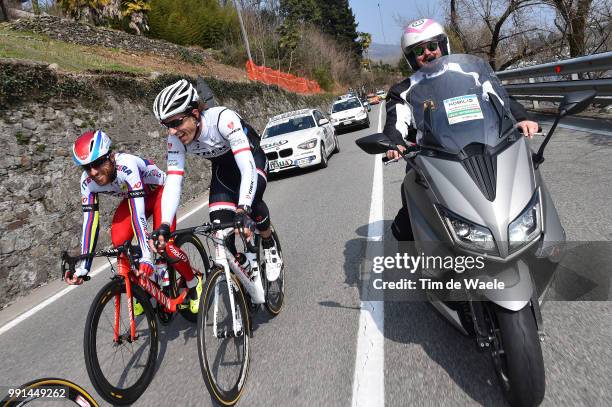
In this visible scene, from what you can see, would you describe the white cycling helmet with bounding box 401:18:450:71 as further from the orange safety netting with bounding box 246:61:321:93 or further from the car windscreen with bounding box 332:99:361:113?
the orange safety netting with bounding box 246:61:321:93

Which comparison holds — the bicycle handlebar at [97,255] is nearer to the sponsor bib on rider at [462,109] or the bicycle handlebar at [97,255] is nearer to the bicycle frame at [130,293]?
the bicycle frame at [130,293]

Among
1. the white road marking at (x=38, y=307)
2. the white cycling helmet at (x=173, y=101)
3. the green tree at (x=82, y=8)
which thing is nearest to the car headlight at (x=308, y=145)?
the white road marking at (x=38, y=307)

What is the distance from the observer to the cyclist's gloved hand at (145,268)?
11.2 feet

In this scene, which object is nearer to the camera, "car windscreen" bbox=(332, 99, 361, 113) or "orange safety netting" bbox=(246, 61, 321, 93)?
"car windscreen" bbox=(332, 99, 361, 113)

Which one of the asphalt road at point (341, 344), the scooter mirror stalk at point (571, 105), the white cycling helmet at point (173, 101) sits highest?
the white cycling helmet at point (173, 101)

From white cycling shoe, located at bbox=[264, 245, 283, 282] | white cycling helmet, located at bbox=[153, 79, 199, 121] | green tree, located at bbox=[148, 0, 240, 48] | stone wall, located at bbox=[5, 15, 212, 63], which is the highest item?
green tree, located at bbox=[148, 0, 240, 48]

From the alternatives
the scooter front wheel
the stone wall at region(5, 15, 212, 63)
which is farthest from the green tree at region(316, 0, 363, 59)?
the scooter front wheel

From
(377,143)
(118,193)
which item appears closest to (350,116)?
(118,193)

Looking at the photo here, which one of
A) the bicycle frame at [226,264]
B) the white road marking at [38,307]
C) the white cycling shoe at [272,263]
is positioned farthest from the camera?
the white road marking at [38,307]

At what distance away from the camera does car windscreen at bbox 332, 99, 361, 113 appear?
23.2 metres

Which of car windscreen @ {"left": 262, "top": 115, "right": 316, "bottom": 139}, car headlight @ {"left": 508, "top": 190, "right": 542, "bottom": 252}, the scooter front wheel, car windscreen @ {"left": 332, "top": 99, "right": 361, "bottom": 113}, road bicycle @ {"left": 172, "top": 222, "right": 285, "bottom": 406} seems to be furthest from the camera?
car windscreen @ {"left": 332, "top": 99, "right": 361, "bottom": 113}

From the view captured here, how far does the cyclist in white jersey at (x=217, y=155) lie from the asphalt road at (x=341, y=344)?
0.77 m

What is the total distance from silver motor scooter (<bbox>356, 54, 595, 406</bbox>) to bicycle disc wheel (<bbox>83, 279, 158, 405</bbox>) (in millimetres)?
2057

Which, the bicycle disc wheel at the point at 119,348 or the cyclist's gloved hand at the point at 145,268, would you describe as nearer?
the bicycle disc wheel at the point at 119,348
